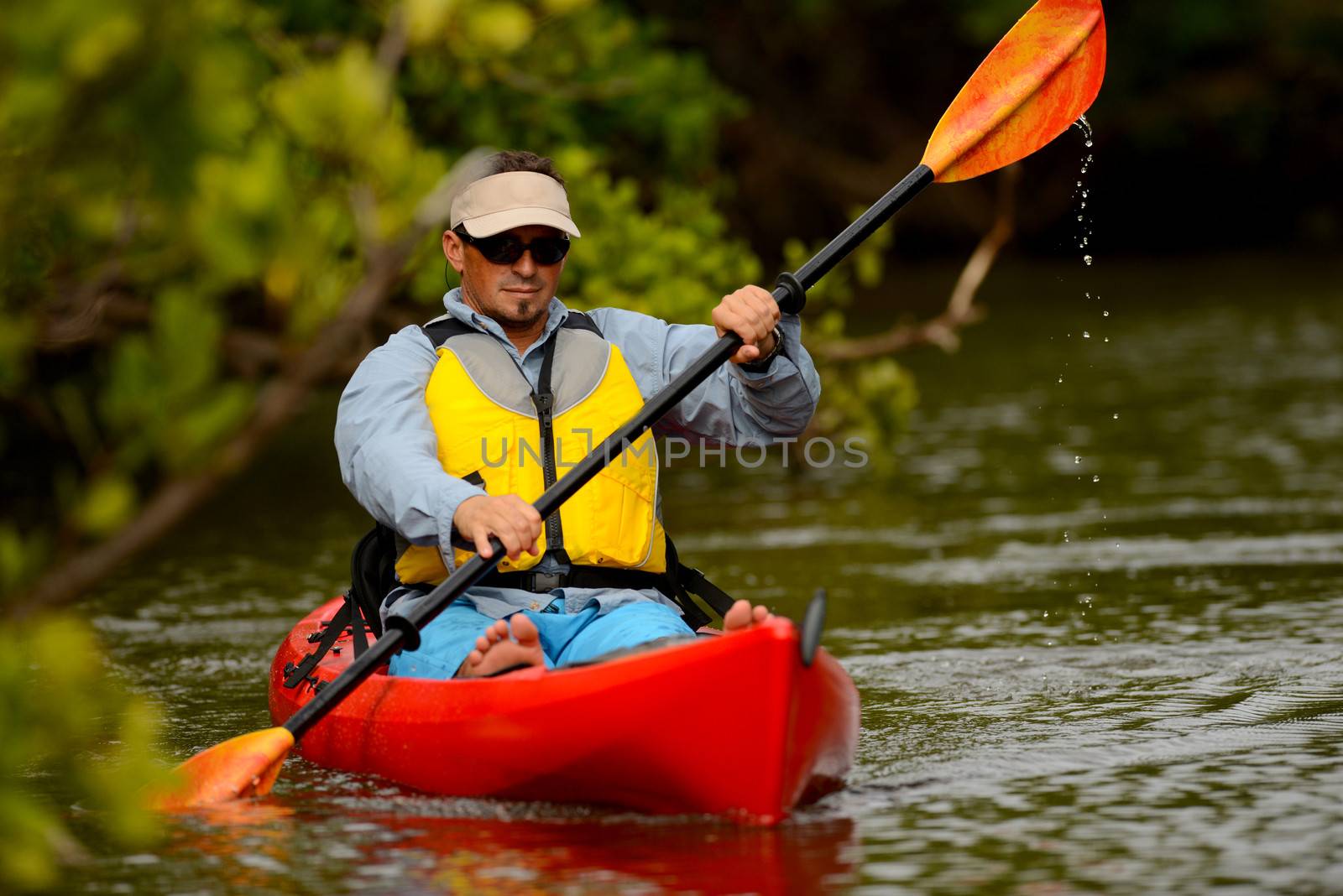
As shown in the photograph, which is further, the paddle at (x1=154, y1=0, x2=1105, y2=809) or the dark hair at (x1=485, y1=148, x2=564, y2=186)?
the dark hair at (x1=485, y1=148, x2=564, y2=186)

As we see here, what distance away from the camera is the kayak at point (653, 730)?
4035 millimetres

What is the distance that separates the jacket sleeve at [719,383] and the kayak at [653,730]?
0.80m

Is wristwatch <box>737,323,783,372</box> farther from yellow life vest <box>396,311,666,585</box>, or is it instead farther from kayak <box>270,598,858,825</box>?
kayak <box>270,598,858,825</box>

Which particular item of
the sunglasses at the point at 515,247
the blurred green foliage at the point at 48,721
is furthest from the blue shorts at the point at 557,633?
the blurred green foliage at the point at 48,721

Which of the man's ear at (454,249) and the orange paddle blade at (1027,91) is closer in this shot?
the man's ear at (454,249)

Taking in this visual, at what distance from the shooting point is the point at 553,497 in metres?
4.54

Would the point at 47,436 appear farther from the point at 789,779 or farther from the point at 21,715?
the point at 21,715

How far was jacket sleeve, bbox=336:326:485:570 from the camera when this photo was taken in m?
4.51

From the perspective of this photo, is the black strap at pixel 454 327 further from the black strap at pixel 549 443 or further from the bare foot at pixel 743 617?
the bare foot at pixel 743 617

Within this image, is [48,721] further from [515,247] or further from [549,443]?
[515,247]

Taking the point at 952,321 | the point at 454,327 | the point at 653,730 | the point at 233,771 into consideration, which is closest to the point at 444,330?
the point at 454,327

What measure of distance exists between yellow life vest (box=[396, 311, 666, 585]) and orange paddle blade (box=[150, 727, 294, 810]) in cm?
51

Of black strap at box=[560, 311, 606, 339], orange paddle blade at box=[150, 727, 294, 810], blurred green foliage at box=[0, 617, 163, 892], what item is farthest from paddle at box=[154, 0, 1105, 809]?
blurred green foliage at box=[0, 617, 163, 892]

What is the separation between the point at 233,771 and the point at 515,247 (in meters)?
1.32
